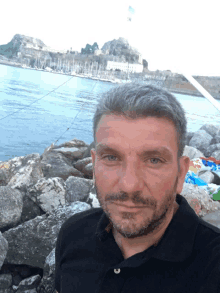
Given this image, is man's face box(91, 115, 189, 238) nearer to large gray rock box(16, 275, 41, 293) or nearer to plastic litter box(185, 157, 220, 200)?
large gray rock box(16, 275, 41, 293)

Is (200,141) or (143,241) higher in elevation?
(143,241)

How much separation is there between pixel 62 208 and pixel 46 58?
9661 mm

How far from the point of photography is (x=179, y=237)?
0.81 meters

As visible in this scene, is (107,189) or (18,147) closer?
(107,189)

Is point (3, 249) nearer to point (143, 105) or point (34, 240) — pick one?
point (34, 240)

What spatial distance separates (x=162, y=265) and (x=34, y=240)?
1.74 meters

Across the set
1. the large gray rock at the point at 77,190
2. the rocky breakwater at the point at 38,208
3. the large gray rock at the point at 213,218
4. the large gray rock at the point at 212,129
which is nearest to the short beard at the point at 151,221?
the rocky breakwater at the point at 38,208

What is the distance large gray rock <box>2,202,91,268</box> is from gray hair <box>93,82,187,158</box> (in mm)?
1684

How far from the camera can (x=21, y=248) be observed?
2.23 m

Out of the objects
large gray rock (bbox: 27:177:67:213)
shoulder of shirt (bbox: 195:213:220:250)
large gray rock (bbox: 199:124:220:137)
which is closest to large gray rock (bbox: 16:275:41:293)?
large gray rock (bbox: 27:177:67:213)

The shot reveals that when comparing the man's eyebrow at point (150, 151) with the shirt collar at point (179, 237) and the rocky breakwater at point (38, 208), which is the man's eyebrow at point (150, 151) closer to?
the shirt collar at point (179, 237)

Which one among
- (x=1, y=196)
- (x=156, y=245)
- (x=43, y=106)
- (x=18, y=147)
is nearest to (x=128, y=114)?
(x=156, y=245)

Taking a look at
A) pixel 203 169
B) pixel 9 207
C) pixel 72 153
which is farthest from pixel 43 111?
pixel 9 207

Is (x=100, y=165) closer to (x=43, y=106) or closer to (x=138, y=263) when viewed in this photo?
(x=138, y=263)
